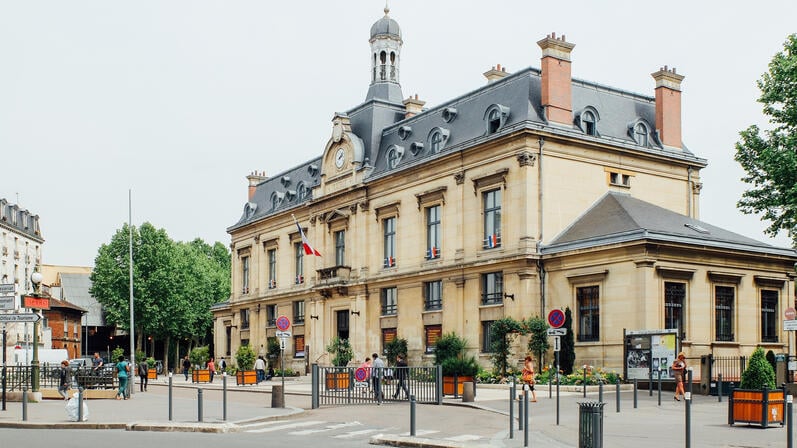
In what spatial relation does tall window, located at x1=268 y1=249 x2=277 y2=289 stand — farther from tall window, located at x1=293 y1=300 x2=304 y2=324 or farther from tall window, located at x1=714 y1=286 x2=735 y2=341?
tall window, located at x1=714 y1=286 x2=735 y2=341

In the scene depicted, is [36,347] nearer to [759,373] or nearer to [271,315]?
[759,373]

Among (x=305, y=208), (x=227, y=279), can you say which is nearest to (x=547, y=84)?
(x=305, y=208)

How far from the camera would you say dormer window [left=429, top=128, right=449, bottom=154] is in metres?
50.7

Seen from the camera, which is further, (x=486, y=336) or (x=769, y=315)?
(x=486, y=336)

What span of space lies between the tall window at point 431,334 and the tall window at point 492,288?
391 centimetres

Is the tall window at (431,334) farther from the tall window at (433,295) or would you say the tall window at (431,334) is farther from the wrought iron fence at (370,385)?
the wrought iron fence at (370,385)

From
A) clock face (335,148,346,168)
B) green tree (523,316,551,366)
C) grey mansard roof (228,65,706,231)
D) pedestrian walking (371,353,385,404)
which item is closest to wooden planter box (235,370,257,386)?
grey mansard roof (228,65,706,231)

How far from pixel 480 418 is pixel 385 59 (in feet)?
134

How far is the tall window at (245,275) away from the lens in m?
74.3

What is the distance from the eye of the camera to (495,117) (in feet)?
155

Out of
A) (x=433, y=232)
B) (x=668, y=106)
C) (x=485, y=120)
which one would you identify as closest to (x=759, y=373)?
(x=485, y=120)

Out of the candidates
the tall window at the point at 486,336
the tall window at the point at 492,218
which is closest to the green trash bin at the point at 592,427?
the tall window at the point at 486,336

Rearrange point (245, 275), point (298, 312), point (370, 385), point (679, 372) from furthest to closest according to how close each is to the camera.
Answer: point (245, 275), point (298, 312), point (679, 372), point (370, 385)

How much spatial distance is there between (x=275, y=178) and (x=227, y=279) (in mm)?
29380
